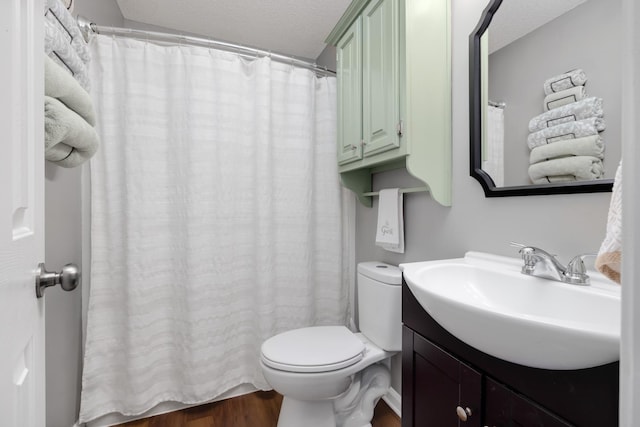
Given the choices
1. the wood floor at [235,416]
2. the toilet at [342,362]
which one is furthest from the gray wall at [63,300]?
the toilet at [342,362]

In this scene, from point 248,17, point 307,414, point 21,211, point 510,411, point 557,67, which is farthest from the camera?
point 248,17

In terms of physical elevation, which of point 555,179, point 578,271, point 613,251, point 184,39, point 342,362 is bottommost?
point 342,362

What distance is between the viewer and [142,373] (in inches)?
57.9

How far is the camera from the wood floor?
4.83 feet

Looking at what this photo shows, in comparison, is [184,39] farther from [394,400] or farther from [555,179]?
[394,400]

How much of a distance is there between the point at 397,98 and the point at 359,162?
17.0 inches

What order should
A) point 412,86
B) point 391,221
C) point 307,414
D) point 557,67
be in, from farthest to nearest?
point 391,221, point 307,414, point 412,86, point 557,67

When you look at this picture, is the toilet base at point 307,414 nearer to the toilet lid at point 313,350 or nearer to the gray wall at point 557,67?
the toilet lid at point 313,350

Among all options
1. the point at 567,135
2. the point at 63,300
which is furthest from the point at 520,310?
the point at 63,300

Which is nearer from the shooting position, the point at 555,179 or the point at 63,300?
the point at 555,179

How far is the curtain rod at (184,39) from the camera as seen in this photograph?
135 centimetres

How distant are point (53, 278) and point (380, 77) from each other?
133 centimetres

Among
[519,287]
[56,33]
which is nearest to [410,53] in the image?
[519,287]

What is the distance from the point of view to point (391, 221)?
4.96 feet
